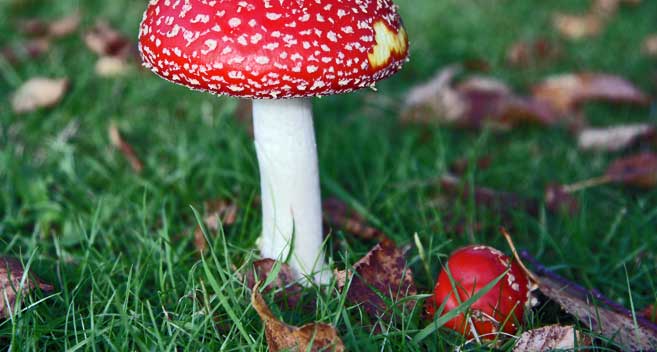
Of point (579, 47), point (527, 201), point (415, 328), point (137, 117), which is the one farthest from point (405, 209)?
point (579, 47)

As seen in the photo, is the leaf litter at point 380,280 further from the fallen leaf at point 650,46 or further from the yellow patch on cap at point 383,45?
the fallen leaf at point 650,46

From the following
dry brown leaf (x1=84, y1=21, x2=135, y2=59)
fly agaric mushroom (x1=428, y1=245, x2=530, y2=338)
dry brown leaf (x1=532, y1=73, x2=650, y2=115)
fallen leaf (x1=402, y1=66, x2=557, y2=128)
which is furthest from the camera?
dry brown leaf (x1=84, y1=21, x2=135, y2=59)

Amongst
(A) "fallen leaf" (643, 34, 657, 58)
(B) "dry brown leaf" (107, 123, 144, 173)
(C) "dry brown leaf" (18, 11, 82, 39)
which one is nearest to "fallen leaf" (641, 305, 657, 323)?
(B) "dry brown leaf" (107, 123, 144, 173)

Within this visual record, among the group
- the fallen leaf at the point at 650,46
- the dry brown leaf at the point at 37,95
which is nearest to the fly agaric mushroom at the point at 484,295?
the dry brown leaf at the point at 37,95

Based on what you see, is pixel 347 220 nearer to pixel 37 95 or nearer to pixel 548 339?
pixel 548 339

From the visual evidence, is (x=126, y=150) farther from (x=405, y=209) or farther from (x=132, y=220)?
(x=405, y=209)

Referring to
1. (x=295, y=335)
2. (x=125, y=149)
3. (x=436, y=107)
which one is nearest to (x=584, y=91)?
(x=436, y=107)

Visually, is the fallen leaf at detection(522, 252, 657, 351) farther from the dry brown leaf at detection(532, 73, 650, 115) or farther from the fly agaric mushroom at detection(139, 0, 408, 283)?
the dry brown leaf at detection(532, 73, 650, 115)
